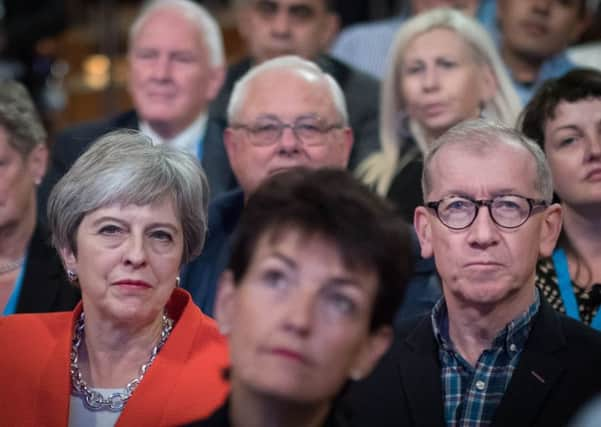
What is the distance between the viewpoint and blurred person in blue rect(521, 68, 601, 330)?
3180 millimetres

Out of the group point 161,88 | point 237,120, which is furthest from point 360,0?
point 237,120

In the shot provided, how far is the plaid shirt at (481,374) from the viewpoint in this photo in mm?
2645

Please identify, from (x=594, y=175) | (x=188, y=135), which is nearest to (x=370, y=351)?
(x=594, y=175)

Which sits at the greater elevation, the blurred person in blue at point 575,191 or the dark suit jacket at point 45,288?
the blurred person in blue at point 575,191

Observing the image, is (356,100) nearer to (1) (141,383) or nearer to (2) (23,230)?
(2) (23,230)

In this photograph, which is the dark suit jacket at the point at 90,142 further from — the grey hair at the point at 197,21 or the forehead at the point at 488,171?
the forehead at the point at 488,171

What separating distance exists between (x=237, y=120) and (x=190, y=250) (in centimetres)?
109

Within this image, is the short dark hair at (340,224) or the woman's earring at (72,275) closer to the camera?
the short dark hair at (340,224)

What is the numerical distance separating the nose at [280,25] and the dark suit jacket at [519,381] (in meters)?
2.28

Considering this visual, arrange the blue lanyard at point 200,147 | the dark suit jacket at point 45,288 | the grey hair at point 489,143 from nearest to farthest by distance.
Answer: the grey hair at point 489,143 < the dark suit jacket at point 45,288 < the blue lanyard at point 200,147

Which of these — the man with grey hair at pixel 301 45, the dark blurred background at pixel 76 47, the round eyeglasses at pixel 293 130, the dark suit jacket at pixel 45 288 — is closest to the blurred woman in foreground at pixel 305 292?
the dark suit jacket at pixel 45 288

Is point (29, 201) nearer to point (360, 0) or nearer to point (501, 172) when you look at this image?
point (501, 172)

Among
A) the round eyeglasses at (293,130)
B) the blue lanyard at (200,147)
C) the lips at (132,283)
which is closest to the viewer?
the lips at (132,283)

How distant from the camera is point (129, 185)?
8.71ft
